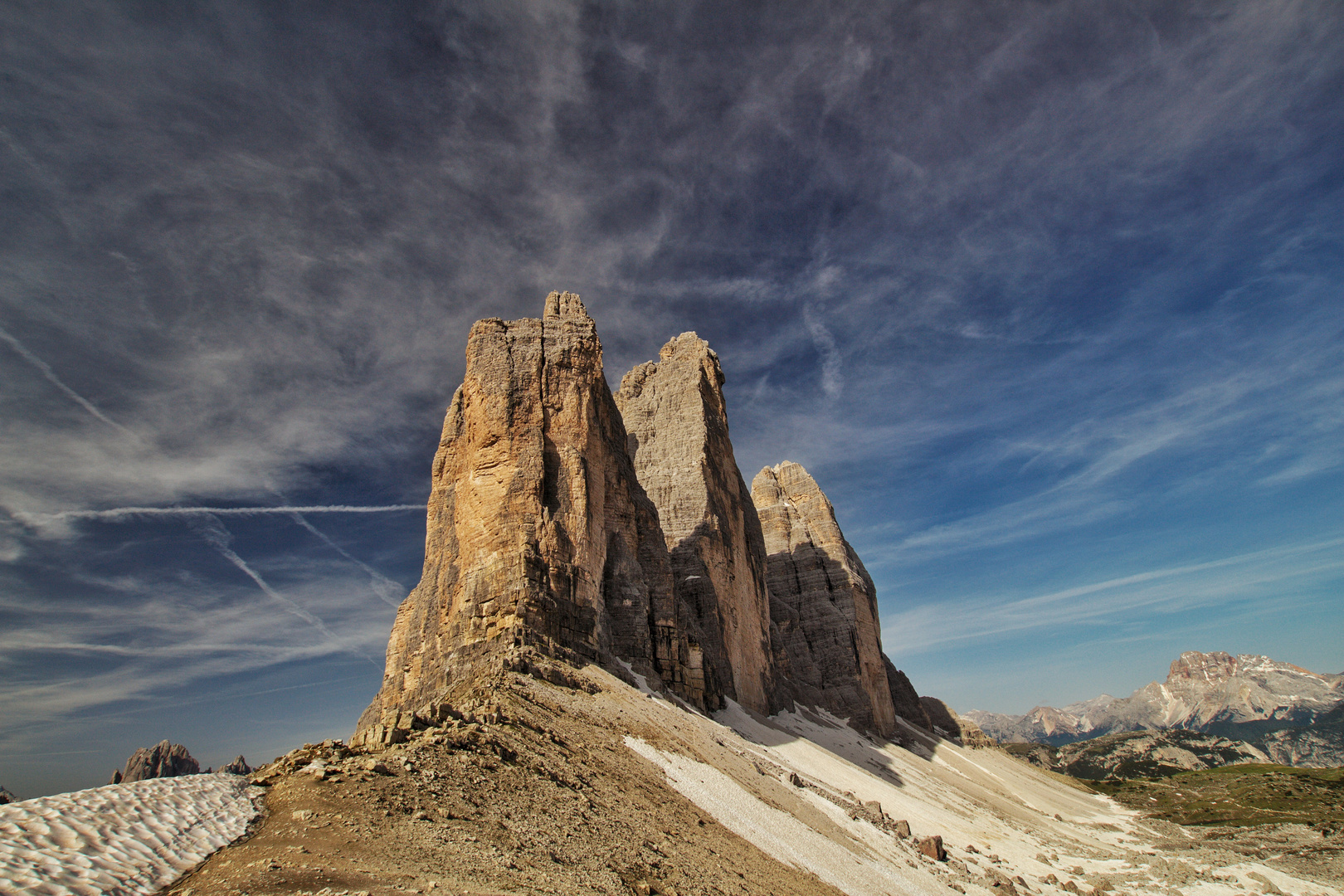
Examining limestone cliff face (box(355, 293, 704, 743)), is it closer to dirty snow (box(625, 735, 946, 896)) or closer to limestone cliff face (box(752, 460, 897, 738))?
dirty snow (box(625, 735, 946, 896))

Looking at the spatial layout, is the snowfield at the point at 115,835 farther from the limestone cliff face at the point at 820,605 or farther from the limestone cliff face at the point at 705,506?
the limestone cliff face at the point at 820,605

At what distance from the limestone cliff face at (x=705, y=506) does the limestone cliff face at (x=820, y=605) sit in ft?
36.0

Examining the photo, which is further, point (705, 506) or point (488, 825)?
point (705, 506)

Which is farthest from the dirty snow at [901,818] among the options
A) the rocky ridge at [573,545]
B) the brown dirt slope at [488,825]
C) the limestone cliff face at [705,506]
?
the rocky ridge at [573,545]

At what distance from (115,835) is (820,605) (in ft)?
211

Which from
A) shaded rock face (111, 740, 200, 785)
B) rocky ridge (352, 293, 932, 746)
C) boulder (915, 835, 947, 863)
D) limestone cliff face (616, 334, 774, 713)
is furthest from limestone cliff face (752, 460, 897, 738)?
shaded rock face (111, 740, 200, 785)

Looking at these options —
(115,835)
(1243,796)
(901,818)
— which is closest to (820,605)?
(901,818)

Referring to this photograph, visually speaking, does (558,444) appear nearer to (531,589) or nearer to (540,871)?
(531,589)

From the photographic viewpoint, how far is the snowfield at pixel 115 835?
5.98 m

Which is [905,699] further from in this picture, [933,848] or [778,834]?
[778,834]

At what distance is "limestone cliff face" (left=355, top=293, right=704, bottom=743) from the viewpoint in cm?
2523

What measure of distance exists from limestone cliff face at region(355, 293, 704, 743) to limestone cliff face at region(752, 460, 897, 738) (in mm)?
27993

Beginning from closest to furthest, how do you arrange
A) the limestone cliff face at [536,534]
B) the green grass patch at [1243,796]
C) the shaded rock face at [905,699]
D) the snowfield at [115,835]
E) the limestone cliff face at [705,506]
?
the snowfield at [115,835] → the limestone cliff face at [536,534] → the limestone cliff face at [705,506] → the green grass patch at [1243,796] → the shaded rock face at [905,699]

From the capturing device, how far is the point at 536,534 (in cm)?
2714
